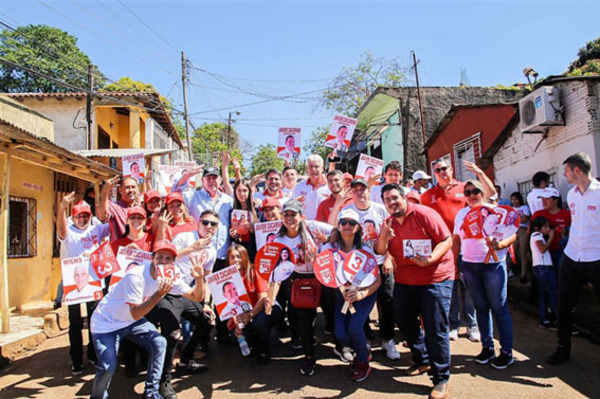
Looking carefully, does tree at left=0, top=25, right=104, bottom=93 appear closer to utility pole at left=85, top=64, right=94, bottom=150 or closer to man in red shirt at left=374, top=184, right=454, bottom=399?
utility pole at left=85, top=64, right=94, bottom=150

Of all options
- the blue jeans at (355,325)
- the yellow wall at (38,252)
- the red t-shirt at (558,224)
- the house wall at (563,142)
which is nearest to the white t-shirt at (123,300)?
the blue jeans at (355,325)

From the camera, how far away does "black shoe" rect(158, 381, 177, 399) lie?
4.00m

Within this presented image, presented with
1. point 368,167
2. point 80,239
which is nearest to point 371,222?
point 368,167

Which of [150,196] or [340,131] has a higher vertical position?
[340,131]

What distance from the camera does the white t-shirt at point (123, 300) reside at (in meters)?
3.75

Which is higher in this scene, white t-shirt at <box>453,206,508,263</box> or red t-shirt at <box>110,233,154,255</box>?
red t-shirt at <box>110,233,154,255</box>

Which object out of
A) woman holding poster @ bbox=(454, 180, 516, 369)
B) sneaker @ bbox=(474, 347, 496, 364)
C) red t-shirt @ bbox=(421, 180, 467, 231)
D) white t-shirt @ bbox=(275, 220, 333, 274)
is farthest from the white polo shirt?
white t-shirt @ bbox=(275, 220, 333, 274)

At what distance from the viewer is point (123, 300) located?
381cm

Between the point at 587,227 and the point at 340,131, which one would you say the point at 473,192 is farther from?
the point at 340,131

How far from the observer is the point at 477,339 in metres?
5.25

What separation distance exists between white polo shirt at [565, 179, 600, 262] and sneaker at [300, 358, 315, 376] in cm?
310

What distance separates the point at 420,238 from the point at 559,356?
219 cm

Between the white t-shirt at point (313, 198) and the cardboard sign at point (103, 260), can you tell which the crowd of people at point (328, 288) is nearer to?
the cardboard sign at point (103, 260)

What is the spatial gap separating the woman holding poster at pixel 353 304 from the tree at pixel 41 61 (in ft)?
84.7
